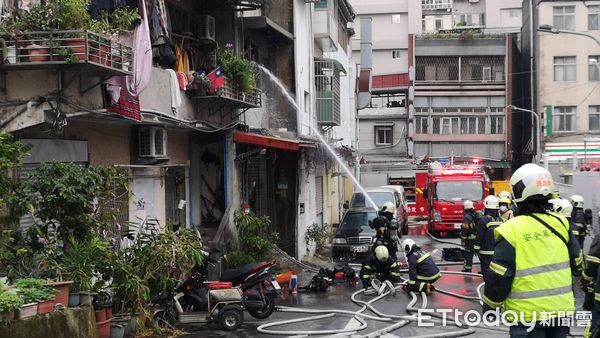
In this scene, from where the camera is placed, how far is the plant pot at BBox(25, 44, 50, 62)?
7810mm

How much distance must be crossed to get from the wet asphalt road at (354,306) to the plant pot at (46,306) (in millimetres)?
2617

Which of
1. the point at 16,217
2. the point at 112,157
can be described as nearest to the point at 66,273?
the point at 16,217

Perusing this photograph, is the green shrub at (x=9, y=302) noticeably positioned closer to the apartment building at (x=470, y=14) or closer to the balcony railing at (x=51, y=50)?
the balcony railing at (x=51, y=50)

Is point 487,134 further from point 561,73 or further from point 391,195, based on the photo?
point 391,195

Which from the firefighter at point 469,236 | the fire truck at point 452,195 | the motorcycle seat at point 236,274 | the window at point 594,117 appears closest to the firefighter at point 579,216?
the firefighter at point 469,236

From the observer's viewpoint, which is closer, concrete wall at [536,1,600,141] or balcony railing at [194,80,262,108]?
balcony railing at [194,80,262,108]

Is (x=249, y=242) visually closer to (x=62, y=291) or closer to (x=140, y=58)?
(x=140, y=58)

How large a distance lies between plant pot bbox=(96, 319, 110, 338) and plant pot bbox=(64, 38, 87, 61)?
327 centimetres

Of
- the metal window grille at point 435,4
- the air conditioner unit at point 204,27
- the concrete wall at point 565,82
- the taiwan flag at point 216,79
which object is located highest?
the metal window grille at point 435,4

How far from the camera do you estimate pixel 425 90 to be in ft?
148

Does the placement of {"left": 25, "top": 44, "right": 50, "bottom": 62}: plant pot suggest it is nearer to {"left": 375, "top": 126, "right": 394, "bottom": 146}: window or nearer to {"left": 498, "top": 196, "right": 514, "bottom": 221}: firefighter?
{"left": 498, "top": 196, "right": 514, "bottom": 221}: firefighter

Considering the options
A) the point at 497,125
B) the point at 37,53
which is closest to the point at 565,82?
the point at 497,125

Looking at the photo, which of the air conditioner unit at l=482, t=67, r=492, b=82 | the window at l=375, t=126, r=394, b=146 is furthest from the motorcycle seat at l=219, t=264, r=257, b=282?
the air conditioner unit at l=482, t=67, r=492, b=82

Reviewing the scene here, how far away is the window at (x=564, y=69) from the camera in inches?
1615
